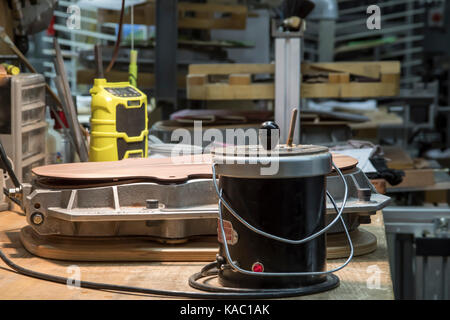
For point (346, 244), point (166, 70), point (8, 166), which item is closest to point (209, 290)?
point (346, 244)

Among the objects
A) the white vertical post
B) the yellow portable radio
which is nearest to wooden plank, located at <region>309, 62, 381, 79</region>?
the white vertical post

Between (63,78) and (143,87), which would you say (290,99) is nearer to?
(63,78)

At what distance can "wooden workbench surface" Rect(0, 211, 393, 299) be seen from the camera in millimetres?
1169

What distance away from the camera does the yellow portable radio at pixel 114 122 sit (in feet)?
5.98

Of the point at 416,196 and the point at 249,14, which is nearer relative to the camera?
the point at 416,196

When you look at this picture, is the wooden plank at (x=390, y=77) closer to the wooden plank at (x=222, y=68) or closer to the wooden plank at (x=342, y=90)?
the wooden plank at (x=342, y=90)

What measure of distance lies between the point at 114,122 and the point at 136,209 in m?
0.51

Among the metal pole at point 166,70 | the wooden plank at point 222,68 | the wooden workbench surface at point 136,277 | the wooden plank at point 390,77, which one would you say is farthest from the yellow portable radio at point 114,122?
the metal pole at point 166,70

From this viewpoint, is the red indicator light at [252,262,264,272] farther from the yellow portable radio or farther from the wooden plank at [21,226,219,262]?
the yellow portable radio

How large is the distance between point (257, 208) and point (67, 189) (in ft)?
1.47

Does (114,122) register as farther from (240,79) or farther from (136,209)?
(240,79)

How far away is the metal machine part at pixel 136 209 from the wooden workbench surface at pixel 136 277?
74 millimetres

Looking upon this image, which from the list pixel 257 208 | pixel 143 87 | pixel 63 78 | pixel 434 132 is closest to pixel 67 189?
pixel 257 208

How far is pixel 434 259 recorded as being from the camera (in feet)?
7.41
